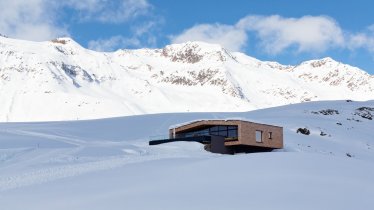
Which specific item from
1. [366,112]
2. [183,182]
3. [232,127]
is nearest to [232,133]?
[232,127]

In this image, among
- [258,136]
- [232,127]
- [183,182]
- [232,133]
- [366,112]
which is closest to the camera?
[183,182]

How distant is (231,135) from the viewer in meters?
44.7

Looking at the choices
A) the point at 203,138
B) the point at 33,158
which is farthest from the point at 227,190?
the point at 203,138

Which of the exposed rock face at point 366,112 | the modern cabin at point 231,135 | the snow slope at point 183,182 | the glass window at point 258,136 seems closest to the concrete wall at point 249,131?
the modern cabin at point 231,135

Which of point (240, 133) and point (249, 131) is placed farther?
A: point (249, 131)

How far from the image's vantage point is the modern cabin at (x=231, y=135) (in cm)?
4262

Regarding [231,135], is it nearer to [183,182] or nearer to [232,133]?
[232,133]

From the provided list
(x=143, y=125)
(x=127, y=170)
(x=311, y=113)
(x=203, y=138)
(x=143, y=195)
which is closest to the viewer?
(x=143, y=195)

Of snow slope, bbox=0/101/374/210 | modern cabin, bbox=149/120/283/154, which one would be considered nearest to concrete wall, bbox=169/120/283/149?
modern cabin, bbox=149/120/283/154

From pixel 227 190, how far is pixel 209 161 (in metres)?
5.60

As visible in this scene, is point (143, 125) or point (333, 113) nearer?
point (143, 125)

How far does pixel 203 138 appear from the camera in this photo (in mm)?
41719

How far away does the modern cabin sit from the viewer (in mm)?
42625

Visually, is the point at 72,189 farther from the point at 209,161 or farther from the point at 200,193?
the point at 209,161
